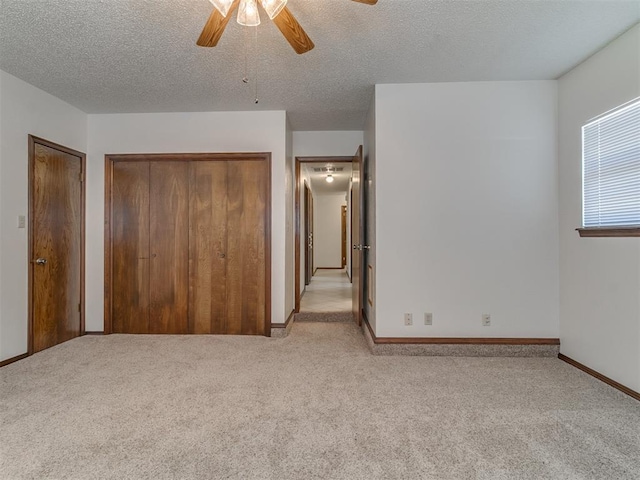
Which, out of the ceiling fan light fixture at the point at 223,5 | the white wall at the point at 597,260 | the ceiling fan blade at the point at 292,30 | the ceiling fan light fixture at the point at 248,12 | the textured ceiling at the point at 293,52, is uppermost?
the textured ceiling at the point at 293,52

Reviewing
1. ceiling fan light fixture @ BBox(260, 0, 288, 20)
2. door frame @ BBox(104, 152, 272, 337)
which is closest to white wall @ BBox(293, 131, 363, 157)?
door frame @ BBox(104, 152, 272, 337)

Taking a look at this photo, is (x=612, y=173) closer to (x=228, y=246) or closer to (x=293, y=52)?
(x=293, y=52)

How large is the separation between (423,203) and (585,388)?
1861mm

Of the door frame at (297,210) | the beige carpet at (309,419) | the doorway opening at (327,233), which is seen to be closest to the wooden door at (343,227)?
the doorway opening at (327,233)

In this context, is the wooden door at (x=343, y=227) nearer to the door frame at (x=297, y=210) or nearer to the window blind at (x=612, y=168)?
the door frame at (x=297, y=210)

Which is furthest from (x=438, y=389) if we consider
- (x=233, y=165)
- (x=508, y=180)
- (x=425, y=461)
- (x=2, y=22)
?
(x=2, y=22)

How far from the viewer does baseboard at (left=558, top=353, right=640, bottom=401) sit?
225 centimetres

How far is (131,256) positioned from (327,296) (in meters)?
3.08

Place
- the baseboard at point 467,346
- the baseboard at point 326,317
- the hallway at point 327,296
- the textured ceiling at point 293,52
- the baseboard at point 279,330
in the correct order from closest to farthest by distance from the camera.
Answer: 1. the textured ceiling at point 293,52
2. the baseboard at point 467,346
3. the baseboard at point 279,330
4. the baseboard at point 326,317
5. the hallway at point 327,296

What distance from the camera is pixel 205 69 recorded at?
2.80 metres

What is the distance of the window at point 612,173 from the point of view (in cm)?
227

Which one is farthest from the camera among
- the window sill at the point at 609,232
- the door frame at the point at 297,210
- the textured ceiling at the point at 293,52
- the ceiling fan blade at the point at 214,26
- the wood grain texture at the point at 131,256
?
the door frame at the point at 297,210

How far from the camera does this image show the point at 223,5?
1.64 m

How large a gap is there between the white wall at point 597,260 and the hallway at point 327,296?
8.24 ft
